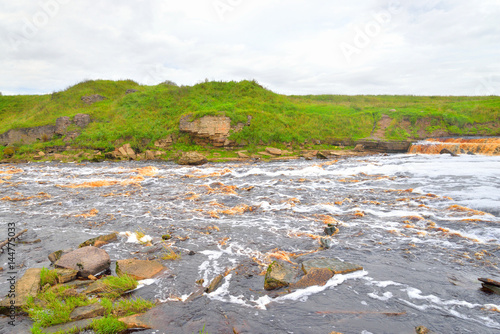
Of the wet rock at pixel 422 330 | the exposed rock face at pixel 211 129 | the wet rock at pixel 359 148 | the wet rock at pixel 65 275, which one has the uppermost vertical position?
the exposed rock face at pixel 211 129

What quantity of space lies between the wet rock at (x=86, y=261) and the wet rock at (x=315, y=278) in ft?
13.8

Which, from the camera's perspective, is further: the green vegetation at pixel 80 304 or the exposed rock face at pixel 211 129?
the exposed rock face at pixel 211 129

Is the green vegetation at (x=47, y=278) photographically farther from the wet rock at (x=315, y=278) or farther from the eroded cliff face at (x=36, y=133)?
the eroded cliff face at (x=36, y=133)

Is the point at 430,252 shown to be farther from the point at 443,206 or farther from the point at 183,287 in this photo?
the point at 183,287

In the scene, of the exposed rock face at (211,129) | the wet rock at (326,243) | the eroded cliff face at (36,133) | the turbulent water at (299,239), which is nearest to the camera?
the turbulent water at (299,239)

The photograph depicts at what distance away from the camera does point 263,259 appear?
6.48 meters

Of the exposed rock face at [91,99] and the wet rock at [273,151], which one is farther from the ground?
the exposed rock face at [91,99]

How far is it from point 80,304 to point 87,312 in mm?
359

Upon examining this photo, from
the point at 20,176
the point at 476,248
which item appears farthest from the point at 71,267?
the point at 20,176

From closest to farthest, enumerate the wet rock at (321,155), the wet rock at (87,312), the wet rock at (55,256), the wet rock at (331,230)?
the wet rock at (87,312)
the wet rock at (55,256)
the wet rock at (331,230)
the wet rock at (321,155)

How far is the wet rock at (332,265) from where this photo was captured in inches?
228

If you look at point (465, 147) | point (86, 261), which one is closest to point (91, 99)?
point (86, 261)

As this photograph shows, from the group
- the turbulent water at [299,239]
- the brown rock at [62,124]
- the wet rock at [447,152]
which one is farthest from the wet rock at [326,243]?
the brown rock at [62,124]

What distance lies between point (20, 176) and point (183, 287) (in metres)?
19.8
